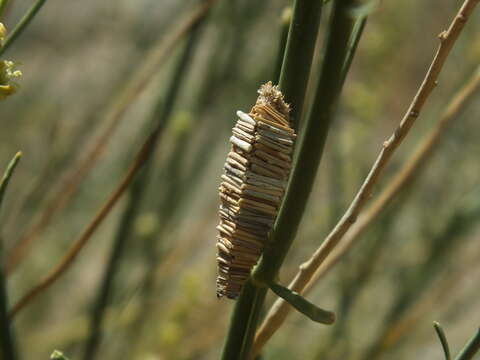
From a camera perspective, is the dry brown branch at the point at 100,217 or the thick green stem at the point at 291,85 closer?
the thick green stem at the point at 291,85

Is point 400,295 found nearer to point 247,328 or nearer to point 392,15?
point 392,15

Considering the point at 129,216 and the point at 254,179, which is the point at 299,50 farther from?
the point at 129,216

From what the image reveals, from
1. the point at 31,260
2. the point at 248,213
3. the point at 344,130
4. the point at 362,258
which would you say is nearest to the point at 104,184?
the point at 31,260

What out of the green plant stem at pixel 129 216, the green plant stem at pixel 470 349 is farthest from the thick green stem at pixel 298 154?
the green plant stem at pixel 129 216

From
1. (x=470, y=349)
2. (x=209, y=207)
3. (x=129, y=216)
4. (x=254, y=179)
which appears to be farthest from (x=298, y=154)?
(x=209, y=207)

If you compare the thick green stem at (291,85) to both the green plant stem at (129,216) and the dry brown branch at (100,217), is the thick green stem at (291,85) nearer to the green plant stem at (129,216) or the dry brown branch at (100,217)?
the dry brown branch at (100,217)

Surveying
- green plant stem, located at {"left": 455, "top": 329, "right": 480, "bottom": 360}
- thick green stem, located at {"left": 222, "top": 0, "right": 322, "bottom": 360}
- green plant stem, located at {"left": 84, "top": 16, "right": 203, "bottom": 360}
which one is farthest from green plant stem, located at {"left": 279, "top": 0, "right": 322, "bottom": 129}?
green plant stem, located at {"left": 84, "top": 16, "right": 203, "bottom": 360}

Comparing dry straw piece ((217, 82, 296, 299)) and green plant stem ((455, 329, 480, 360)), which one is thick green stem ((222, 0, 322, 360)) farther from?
green plant stem ((455, 329, 480, 360))
